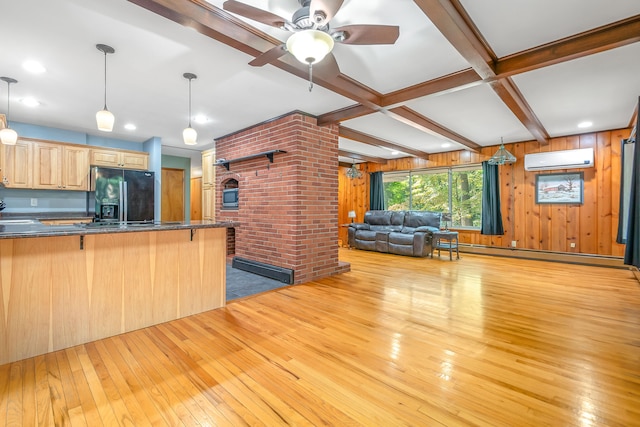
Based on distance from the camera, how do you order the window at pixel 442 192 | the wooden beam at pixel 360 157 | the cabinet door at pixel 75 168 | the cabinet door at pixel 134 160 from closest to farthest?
the cabinet door at pixel 75 168
the cabinet door at pixel 134 160
the window at pixel 442 192
the wooden beam at pixel 360 157

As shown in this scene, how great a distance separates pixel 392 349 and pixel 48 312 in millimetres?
2568

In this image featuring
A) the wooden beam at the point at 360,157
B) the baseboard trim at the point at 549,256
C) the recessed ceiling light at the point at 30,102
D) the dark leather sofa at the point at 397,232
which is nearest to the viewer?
the recessed ceiling light at the point at 30,102

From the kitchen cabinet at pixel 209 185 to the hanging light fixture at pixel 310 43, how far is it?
15.6ft

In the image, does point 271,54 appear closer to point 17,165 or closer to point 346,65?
point 346,65

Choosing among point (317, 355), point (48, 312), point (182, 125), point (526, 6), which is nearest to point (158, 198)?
point (182, 125)

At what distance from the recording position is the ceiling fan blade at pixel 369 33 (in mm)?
1689

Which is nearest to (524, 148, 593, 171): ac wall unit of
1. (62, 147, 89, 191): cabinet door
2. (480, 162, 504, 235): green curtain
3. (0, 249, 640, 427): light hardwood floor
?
(480, 162, 504, 235): green curtain

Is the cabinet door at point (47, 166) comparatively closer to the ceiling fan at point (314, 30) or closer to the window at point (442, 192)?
the ceiling fan at point (314, 30)

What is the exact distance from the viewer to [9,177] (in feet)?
14.0

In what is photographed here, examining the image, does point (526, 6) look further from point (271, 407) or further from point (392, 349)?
point (271, 407)

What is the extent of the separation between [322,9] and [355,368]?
2174mm

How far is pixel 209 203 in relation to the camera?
6.18 m

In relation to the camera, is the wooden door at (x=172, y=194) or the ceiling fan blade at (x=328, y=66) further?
the wooden door at (x=172, y=194)

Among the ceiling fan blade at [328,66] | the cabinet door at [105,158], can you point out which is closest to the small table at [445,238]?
the ceiling fan blade at [328,66]
